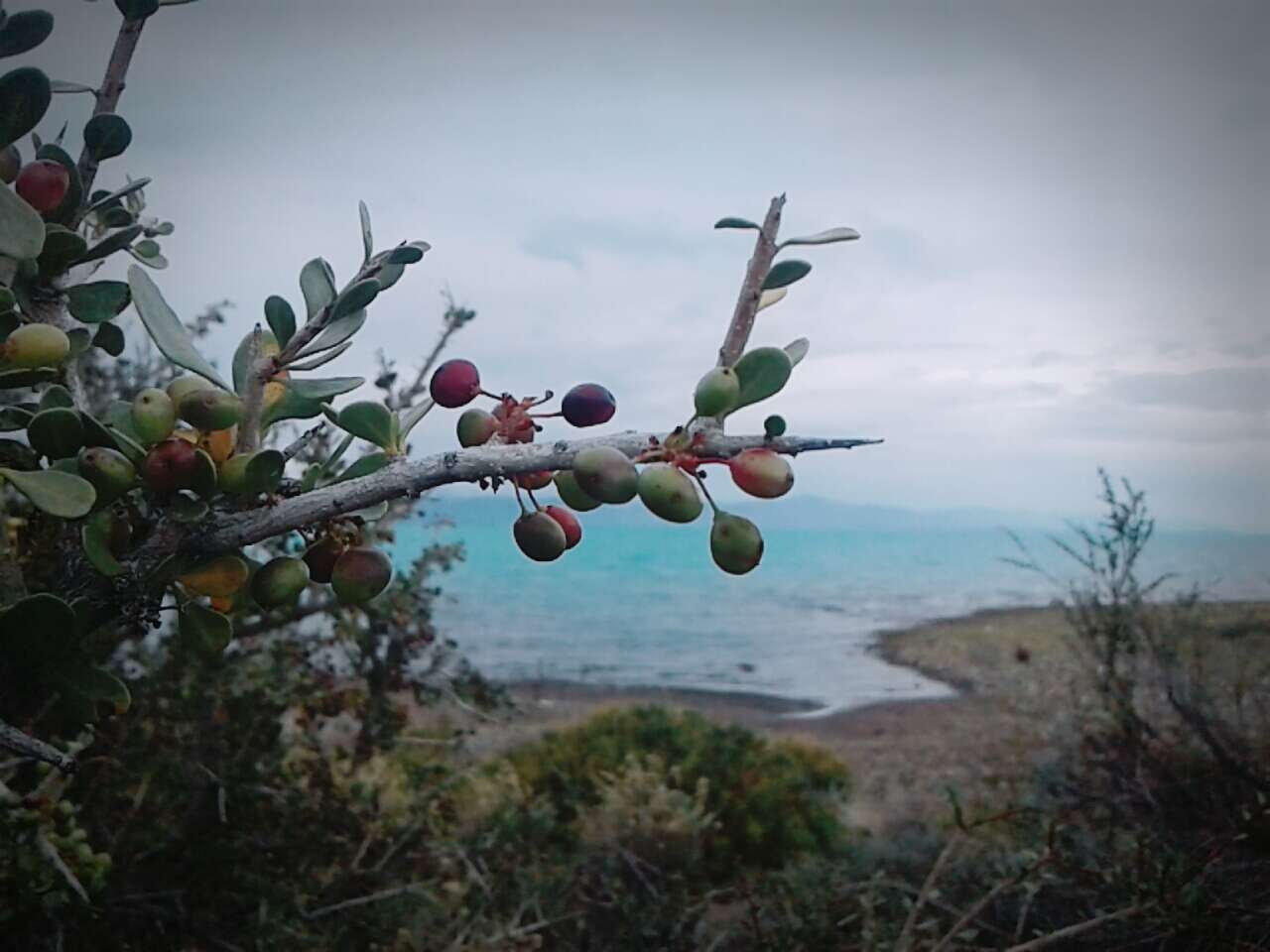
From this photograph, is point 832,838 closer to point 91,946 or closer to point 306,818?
point 306,818

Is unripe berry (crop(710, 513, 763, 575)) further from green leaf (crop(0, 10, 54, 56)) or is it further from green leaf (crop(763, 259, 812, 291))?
green leaf (crop(0, 10, 54, 56))

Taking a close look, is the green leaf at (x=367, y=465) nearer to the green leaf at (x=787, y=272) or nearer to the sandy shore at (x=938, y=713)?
the green leaf at (x=787, y=272)

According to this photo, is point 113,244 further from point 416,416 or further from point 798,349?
point 798,349

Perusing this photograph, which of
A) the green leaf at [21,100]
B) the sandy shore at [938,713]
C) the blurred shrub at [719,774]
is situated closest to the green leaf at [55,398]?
the green leaf at [21,100]

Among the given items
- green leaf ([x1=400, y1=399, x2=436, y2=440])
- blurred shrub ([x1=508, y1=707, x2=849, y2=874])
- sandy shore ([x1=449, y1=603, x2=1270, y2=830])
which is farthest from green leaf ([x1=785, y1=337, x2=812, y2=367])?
blurred shrub ([x1=508, y1=707, x2=849, y2=874])

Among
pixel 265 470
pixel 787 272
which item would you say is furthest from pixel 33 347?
pixel 787 272

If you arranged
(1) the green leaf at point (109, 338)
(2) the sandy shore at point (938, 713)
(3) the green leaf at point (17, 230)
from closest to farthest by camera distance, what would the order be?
1. (3) the green leaf at point (17, 230)
2. (1) the green leaf at point (109, 338)
3. (2) the sandy shore at point (938, 713)

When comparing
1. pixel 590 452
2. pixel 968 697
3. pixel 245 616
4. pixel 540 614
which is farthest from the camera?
pixel 540 614

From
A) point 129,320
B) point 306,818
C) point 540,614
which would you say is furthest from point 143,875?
point 540,614
